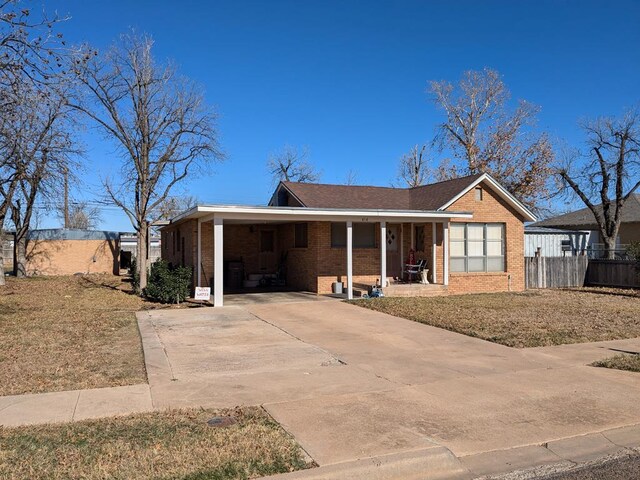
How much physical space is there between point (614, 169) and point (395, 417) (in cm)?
3167

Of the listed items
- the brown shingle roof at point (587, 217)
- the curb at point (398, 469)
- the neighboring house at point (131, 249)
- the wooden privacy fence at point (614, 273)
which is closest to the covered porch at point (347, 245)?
the wooden privacy fence at point (614, 273)

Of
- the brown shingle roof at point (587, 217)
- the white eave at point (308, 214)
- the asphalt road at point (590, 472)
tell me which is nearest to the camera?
the asphalt road at point (590, 472)

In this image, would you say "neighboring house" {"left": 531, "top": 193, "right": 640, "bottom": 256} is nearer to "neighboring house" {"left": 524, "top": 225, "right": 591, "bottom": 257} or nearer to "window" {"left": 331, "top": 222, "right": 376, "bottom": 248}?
"neighboring house" {"left": 524, "top": 225, "right": 591, "bottom": 257}

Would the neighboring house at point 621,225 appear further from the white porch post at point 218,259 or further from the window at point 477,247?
the white porch post at point 218,259

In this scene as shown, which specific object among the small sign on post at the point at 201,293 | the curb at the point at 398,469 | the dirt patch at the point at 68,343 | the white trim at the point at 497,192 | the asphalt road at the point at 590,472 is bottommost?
the asphalt road at the point at 590,472

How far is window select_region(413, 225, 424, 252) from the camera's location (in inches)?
813

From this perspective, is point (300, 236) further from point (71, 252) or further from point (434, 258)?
point (71, 252)

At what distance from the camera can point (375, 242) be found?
19.9 meters

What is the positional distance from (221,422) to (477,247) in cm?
1672

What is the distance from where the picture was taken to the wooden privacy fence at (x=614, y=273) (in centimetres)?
2283

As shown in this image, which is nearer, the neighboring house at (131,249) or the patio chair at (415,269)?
the patio chair at (415,269)

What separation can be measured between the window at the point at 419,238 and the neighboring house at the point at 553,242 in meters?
13.4

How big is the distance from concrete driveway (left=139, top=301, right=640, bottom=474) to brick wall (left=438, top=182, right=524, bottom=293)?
889cm

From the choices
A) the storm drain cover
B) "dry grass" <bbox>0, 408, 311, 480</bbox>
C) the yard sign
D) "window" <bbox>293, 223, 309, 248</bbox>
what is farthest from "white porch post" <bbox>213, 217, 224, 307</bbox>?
the storm drain cover
